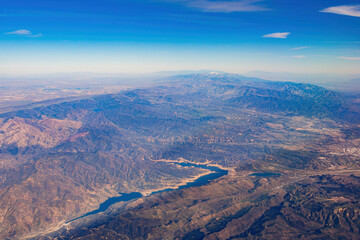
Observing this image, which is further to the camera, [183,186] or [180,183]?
[180,183]

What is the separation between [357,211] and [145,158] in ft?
370

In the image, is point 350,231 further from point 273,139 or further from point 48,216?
point 273,139

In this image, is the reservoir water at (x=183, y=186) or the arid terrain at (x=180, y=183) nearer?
the arid terrain at (x=180, y=183)

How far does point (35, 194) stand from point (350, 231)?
119044 millimetres

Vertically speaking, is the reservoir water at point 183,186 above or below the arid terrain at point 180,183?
below

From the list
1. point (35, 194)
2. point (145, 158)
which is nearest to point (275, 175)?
point (145, 158)

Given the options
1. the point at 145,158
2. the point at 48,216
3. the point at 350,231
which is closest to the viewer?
the point at 350,231

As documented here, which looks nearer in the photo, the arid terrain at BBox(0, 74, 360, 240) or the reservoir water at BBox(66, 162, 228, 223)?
the arid terrain at BBox(0, 74, 360, 240)

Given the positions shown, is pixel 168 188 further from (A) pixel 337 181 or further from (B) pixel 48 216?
(A) pixel 337 181

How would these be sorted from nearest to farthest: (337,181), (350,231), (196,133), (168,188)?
(350,231) → (337,181) → (168,188) → (196,133)

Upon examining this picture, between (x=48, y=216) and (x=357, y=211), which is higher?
(x=357, y=211)

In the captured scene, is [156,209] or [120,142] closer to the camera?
[156,209]

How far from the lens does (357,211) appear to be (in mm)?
78375

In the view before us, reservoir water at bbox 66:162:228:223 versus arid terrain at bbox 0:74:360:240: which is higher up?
arid terrain at bbox 0:74:360:240
